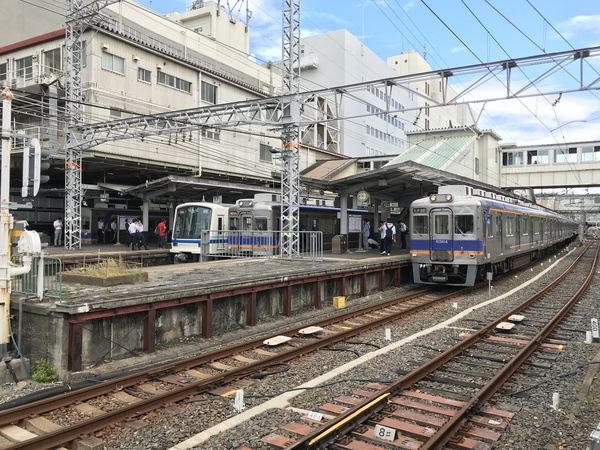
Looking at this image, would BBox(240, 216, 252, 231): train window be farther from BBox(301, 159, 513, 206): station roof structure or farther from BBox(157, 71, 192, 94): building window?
BBox(157, 71, 192, 94): building window

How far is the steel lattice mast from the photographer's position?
16875mm

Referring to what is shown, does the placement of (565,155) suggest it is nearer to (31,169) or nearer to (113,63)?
(113,63)

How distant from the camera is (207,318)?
31.4 feet

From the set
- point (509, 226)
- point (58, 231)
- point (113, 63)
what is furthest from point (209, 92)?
point (509, 226)

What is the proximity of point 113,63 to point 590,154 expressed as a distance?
42932 mm

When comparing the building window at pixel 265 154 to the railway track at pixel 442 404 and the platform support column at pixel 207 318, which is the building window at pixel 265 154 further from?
the railway track at pixel 442 404

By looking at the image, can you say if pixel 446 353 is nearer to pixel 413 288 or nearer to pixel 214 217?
pixel 413 288

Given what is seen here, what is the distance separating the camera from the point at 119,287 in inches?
366

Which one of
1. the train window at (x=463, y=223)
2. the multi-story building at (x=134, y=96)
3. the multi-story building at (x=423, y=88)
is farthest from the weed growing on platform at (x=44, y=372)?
the multi-story building at (x=423, y=88)

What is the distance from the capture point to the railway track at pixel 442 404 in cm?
479

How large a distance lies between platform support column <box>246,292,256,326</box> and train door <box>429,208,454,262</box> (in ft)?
23.9

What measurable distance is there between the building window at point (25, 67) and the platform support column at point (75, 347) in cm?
2653

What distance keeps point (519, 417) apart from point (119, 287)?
7.17 metres

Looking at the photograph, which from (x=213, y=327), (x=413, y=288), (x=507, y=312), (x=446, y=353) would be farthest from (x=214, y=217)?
(x=446, y=353)
